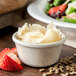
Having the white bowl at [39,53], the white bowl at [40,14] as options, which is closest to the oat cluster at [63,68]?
the white bowl at [39,53]

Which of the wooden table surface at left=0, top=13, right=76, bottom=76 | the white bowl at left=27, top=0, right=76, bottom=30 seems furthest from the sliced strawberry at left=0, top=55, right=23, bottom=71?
the white bowl at left=27, top=0, right=76, bottom=30

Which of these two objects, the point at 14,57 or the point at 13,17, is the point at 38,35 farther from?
the point at 13,17

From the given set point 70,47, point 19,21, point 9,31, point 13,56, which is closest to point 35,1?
point 19,21

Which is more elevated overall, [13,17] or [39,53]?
[39,53]

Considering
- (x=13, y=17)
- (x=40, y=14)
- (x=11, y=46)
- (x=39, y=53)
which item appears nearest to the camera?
(x=39, y=53)

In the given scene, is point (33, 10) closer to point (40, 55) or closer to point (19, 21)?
point (19, 21)

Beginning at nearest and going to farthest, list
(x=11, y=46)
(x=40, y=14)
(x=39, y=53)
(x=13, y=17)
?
(x=39, y=53)
(x=11, y=46)
(x=40, y=14)
(x=13, y=17)

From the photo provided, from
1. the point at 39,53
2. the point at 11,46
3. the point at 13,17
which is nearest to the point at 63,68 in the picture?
the point at 39,53

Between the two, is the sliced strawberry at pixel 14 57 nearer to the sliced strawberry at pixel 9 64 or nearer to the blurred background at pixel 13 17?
the sliced strawberry at pixel 9 64
